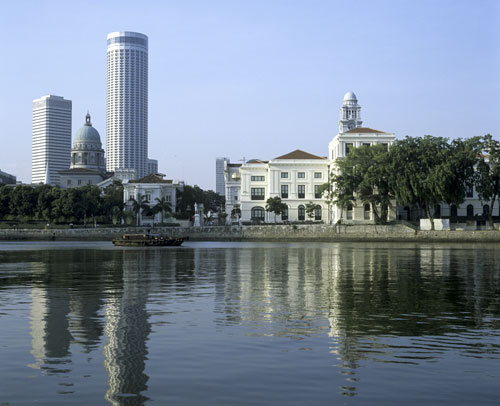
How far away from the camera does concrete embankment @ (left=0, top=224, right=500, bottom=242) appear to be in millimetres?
90312

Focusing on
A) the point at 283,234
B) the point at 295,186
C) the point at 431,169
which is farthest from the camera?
the point at 295,186

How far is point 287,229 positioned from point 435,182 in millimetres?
23564

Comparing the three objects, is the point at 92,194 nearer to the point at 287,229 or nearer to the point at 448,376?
the point at 287,229

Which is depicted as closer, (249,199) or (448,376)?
(448,376)

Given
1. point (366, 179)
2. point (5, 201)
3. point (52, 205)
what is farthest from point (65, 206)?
point (366, 179)

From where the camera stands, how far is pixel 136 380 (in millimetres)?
11641

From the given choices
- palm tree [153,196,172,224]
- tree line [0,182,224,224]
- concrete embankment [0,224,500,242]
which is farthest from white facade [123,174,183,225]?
concrete embankment [0,224,500,242]

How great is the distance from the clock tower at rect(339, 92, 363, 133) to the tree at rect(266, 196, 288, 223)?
4199 centimetres

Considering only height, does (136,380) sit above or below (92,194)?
below

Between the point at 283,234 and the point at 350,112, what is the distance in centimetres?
6223

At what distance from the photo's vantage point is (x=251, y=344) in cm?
1483

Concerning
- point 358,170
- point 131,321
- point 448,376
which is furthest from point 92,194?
point 448,376

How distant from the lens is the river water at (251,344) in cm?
1089

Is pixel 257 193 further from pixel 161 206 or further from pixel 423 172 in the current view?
pixel 423 172
